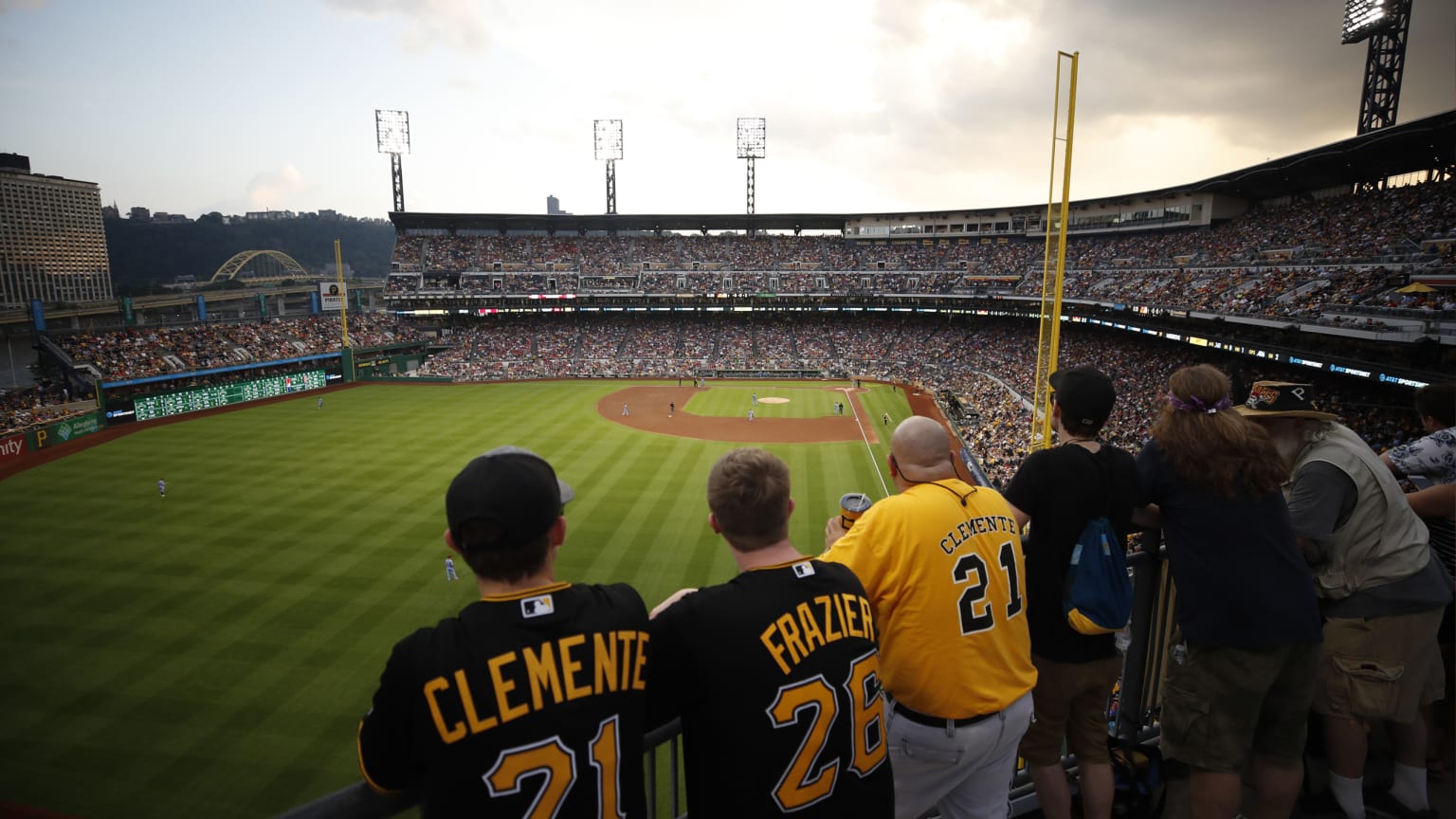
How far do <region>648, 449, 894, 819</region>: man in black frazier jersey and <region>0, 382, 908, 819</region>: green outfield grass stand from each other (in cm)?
1151

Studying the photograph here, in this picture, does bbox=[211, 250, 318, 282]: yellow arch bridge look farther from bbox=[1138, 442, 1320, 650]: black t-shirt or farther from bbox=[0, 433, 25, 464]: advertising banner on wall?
bbox=[1138, 442, 1320, 650]: black t-shirt

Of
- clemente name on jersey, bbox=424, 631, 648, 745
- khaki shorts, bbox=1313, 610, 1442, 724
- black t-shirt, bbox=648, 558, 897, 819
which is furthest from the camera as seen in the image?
khaki shorts, bbox=1313, 610, 1442, 724

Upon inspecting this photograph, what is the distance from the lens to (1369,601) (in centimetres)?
369

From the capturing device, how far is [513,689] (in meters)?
1.99

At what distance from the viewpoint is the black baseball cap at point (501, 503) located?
2174 mm

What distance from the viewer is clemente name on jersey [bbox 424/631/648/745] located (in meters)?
1.95

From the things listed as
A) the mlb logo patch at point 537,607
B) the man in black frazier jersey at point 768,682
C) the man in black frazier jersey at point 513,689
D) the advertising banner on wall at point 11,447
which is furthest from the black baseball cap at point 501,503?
the advertising banner on wall at point 11,447

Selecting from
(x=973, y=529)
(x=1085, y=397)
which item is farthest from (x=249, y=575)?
(x=1085, y=397)

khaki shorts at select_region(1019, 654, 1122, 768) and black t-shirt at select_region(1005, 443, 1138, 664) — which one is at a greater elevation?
black t-shirt at select_region(1005, 443, 1138, 664)

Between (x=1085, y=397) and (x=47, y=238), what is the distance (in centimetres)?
10923

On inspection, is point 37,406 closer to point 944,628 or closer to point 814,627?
point 814,627

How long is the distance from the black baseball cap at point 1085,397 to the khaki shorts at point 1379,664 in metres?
1.88

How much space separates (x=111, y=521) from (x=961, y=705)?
28.8m

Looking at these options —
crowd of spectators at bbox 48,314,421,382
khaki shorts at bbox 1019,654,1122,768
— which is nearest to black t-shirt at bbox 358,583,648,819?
khaki shorts at bbox 1019,654,1122,768
